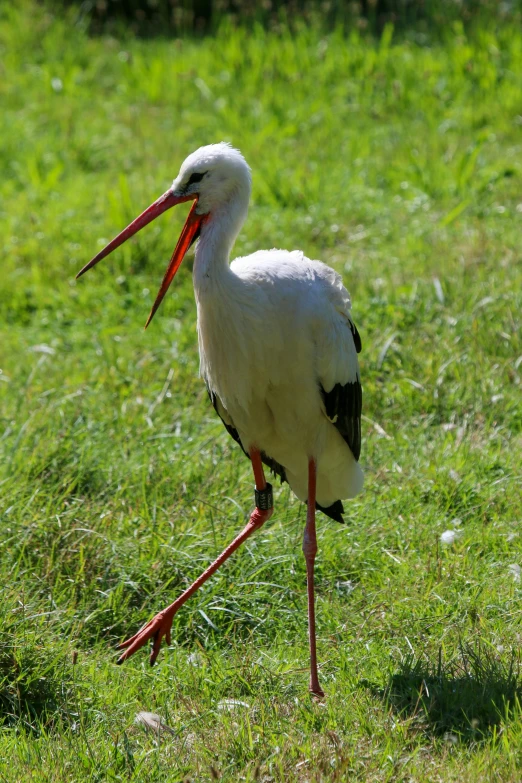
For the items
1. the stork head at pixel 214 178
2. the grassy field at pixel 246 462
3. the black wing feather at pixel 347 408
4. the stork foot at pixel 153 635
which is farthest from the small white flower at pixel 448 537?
the stork head at pixel 214 178

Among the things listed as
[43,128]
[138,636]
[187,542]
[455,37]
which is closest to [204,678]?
[138,636]

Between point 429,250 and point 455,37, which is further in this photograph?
point 455,37

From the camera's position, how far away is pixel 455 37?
8.48 metres

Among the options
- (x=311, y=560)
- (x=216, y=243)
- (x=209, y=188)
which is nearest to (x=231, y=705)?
(x=311, y=560)

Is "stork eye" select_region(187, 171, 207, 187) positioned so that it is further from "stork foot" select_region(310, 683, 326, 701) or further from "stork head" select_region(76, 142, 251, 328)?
"stork foot" select_region(310, 683, 326, 701)

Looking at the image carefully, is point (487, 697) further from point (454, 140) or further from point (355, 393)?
point (454, 140)

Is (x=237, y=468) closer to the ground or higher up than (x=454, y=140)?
closer to the ground

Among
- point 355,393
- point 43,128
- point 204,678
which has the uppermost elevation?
point 43,128

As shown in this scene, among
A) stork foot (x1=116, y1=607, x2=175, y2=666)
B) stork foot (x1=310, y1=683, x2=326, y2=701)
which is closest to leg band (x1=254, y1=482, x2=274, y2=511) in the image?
stork foot (x1=116, y1=607, x2=175, y2=666)

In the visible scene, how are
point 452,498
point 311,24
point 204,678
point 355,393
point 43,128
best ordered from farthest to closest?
point 311,24, point 43,128, point 452,498, point 355,393, point 204,678

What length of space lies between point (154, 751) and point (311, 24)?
7.43 metres

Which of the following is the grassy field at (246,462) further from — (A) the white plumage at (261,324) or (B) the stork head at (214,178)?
(B) the stork head at (214,178)

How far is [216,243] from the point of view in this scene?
3.34m

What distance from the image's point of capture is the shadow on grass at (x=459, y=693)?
2.97 m
